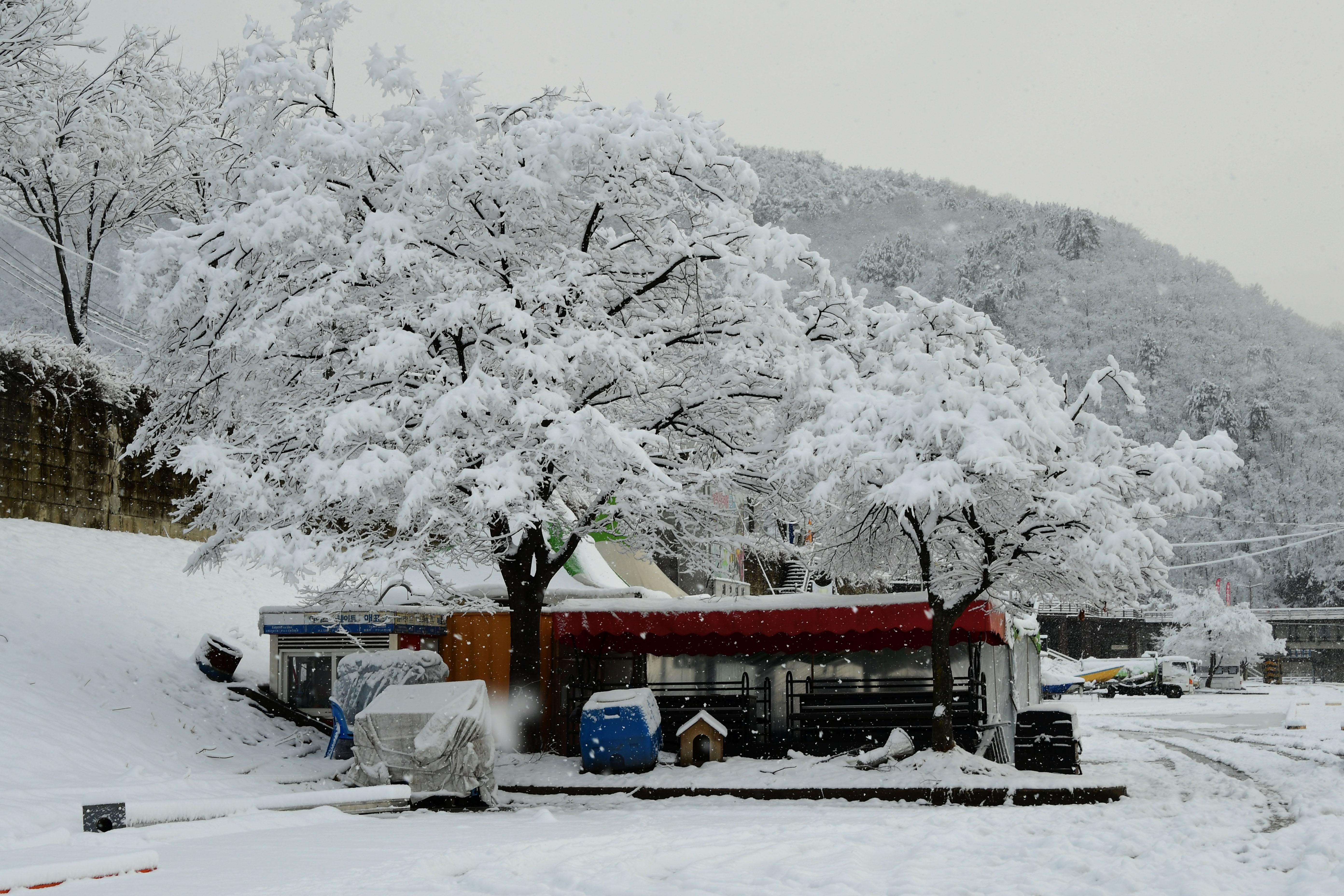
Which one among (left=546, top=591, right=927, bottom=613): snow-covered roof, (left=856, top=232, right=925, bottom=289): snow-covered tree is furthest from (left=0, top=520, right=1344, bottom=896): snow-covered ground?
(left=856, top=232, right=925, bottom=289): snow-covered tree

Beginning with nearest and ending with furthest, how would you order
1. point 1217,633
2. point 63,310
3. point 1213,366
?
point 63,310, point 1217,633, point 1213,366

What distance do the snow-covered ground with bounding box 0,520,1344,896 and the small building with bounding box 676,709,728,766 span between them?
86.9 inches

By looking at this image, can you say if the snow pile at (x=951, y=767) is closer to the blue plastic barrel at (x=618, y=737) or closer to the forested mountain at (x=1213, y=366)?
the blue plastic barrel at (x=618, y=737)

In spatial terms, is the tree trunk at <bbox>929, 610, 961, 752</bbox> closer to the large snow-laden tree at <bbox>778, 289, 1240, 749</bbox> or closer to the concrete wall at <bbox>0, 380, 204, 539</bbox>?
the large snow-laden tree at <bbox>778, 289, 1240, 749</bbox>

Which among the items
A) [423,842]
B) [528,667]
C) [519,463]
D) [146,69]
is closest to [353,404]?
[519,463]

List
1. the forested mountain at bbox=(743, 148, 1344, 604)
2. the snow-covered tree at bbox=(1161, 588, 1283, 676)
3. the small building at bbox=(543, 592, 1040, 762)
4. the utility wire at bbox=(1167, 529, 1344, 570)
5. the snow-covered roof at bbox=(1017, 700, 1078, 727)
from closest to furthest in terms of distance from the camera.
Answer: the snow-covered roof at bbox=(1017, 700, 1078, 727), the small building at bbox=(543, 592, 1040, 762), the snow-covered tree at bbox=(1161, 588, 1283, 676), the utility wire at bbox=(1167, 529, 1344, 570), the forested mountain at bbox=(743, 148, 1344, 604)

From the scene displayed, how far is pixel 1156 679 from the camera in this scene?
60781 mm

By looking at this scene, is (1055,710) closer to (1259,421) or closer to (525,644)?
(525,644)

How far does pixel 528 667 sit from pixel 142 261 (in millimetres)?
8129

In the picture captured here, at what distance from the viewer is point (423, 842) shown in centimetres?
1005

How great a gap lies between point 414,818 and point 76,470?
43.5 ft

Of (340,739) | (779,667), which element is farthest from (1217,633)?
(340,739)

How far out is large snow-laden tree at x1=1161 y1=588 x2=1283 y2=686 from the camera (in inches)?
2894

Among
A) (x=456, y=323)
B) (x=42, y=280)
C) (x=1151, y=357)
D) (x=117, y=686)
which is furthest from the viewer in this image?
(x=1151, y=357)
